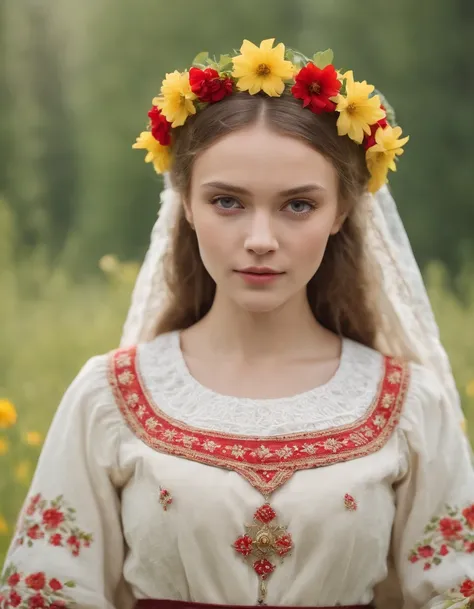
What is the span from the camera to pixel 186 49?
8.05ft

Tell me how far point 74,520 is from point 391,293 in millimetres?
588

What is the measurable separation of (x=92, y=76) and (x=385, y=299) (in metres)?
1.19

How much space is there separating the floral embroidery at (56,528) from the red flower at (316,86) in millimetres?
639

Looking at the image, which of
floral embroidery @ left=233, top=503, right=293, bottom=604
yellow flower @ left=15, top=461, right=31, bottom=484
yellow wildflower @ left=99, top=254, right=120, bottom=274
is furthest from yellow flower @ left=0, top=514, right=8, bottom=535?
floral embroidery @ left=233, top=503, right=293, bottom=604

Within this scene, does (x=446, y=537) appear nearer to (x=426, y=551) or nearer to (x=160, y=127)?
(x=426, y=551)

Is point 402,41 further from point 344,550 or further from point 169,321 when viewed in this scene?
point 344,550

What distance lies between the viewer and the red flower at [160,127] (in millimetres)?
1476

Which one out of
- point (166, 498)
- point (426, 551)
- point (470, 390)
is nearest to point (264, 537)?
point (166, 498)

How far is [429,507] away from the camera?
143 cm

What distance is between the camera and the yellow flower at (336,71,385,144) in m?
1.40

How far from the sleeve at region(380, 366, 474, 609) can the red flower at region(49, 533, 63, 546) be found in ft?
1.54

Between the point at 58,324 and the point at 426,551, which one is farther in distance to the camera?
the point at 58,324

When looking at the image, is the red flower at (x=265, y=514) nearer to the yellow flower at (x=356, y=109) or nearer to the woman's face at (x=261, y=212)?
the woman's face at (x=261, y=212)

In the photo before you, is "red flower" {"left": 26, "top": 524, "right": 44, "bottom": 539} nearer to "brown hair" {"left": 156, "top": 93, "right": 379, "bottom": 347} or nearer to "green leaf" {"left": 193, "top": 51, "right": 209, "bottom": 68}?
"brown hair" {"left": 156, "top": 93, "right": 379, "bottom": 347}
